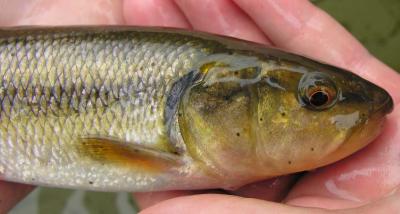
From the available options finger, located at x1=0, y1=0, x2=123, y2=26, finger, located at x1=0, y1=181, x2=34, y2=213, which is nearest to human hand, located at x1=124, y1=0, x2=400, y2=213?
finger, located at x1=0, y1=0, x2=123, y2=26

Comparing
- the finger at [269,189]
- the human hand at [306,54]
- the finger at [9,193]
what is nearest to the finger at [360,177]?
the human hand at [306,54]

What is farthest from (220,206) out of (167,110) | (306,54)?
(306,54)

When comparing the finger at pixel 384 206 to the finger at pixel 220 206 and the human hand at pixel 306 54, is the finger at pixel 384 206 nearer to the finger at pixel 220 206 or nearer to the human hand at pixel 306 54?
the human hand at pixel 306 54

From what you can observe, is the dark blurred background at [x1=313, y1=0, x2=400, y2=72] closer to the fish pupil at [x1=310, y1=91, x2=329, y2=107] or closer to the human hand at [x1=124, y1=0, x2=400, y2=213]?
the human hand at [x1=124, y1=0, x2=400, y2=213]

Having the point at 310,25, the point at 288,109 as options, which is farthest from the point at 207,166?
the point at 310,25

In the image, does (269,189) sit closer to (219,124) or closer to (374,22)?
(219,124)

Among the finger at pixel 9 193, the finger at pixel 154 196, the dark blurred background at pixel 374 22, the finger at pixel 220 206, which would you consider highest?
the dark blurred background at pixel 374 22
